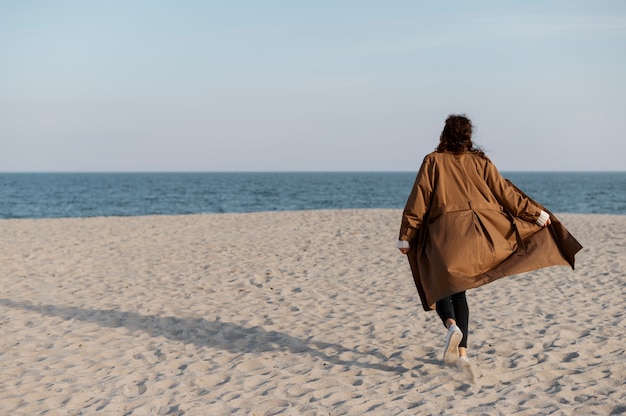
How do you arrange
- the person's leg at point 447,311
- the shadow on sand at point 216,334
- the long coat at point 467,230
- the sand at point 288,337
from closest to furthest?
the sand at point 288,337, the long coat at point 467,230, the person's leg at point 447,311, the shadow on sand at point 216,334

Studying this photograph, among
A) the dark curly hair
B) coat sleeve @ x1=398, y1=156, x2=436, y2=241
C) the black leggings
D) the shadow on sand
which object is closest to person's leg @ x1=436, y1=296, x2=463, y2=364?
the black leggings

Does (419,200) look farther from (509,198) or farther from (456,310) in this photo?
(456,310)

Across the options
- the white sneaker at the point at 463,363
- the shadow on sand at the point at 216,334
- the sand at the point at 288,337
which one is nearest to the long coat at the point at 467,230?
the white sneaker at the point at 463,363

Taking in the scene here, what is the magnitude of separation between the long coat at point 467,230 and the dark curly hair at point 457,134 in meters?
0.06

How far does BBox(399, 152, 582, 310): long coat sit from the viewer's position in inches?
201

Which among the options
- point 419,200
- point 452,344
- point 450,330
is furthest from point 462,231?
point 452,344

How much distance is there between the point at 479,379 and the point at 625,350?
65.0 inches

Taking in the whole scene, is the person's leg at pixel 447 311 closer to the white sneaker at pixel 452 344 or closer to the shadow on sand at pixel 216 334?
the white sneaker at pixel 452 344

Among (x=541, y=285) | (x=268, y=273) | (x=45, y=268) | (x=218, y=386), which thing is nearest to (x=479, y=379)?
(x=218, y=386)

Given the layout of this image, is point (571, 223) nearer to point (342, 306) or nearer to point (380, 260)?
point (380, 260)

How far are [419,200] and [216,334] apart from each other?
2.82 metres

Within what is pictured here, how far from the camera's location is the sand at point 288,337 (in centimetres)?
482

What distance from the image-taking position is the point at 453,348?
5258mm

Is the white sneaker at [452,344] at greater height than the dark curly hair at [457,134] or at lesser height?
lesser
